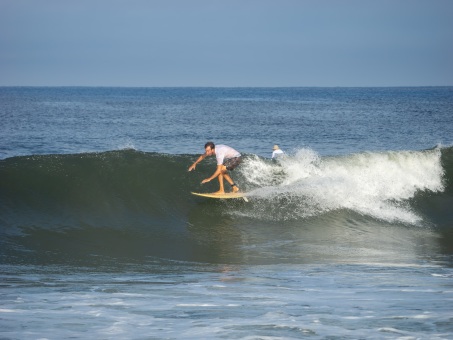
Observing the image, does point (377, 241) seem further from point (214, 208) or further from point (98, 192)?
point (98, 192)

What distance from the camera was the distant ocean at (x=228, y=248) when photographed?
7.20 metres

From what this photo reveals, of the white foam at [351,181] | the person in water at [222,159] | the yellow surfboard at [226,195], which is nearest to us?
the person in water at [222,159]

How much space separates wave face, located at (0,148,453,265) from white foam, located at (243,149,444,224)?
0.03 metres

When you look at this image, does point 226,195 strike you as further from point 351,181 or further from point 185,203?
point 351,181

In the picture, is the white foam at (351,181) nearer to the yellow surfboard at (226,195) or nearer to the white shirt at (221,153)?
the yellow surfboard at (226,195)

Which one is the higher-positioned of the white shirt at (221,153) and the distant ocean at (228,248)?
the white shirt at (221,153)

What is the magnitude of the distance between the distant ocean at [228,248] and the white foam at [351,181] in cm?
5

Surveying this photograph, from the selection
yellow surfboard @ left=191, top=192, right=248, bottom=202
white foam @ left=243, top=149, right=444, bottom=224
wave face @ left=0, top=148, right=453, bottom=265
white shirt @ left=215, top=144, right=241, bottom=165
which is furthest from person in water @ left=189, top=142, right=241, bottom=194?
white foam @ left=243, top=149, right=444, bottom=224

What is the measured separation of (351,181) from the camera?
18516 mm

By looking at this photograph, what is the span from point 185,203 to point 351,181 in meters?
4.73

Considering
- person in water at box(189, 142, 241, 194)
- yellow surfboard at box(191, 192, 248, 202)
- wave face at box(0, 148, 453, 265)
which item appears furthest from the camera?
yellow surfboard at box(191, 192, 248, 202)

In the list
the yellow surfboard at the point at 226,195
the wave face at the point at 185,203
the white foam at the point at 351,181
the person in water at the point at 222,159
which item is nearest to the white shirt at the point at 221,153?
the person in water at the point at 222,159

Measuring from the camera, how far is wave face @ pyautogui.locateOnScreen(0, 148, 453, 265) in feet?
42.6

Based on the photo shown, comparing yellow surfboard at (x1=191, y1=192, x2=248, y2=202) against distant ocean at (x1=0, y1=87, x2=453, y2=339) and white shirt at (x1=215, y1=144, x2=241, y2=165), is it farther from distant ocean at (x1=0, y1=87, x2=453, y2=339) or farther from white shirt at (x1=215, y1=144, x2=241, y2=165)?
white shirt at (x1=215, y1=144, x2=241, y2=165)
